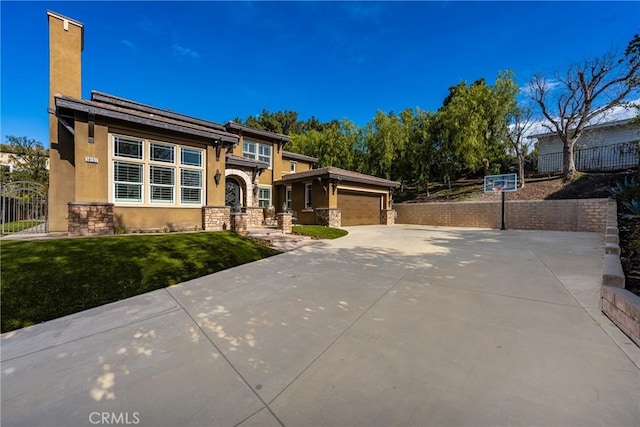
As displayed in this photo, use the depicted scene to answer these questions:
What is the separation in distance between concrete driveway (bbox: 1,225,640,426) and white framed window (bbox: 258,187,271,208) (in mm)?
13710

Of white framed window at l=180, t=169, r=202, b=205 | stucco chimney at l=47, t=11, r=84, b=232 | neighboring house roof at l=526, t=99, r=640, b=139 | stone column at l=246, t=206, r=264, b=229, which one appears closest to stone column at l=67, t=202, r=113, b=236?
stucco chimney at l=47, t=11, r=84, b=232

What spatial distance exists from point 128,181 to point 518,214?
2100 centimetres

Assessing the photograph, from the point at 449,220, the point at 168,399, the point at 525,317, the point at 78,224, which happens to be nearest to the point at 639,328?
the point at 525,317

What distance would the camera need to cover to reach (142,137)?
392 inches

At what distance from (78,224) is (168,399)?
9.28 m

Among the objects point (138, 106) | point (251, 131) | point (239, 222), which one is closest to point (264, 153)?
point (251, 131)

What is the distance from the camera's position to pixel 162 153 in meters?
10.4

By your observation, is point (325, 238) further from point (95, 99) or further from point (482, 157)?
point (482, 157)

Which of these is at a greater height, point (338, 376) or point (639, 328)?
point (639, 328)

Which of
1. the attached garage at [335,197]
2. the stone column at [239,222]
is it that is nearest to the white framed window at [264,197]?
the attached garage at [335,197]

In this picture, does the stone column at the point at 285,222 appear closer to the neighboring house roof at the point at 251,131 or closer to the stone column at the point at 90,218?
the stone column at the point at 90,218

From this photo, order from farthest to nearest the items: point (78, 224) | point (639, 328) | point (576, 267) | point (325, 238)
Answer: point (325, 238) → point (78, 224) → point (576, 267) → point (639, 328)

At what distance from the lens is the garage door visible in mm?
18438

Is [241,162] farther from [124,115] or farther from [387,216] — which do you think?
[387,216]
